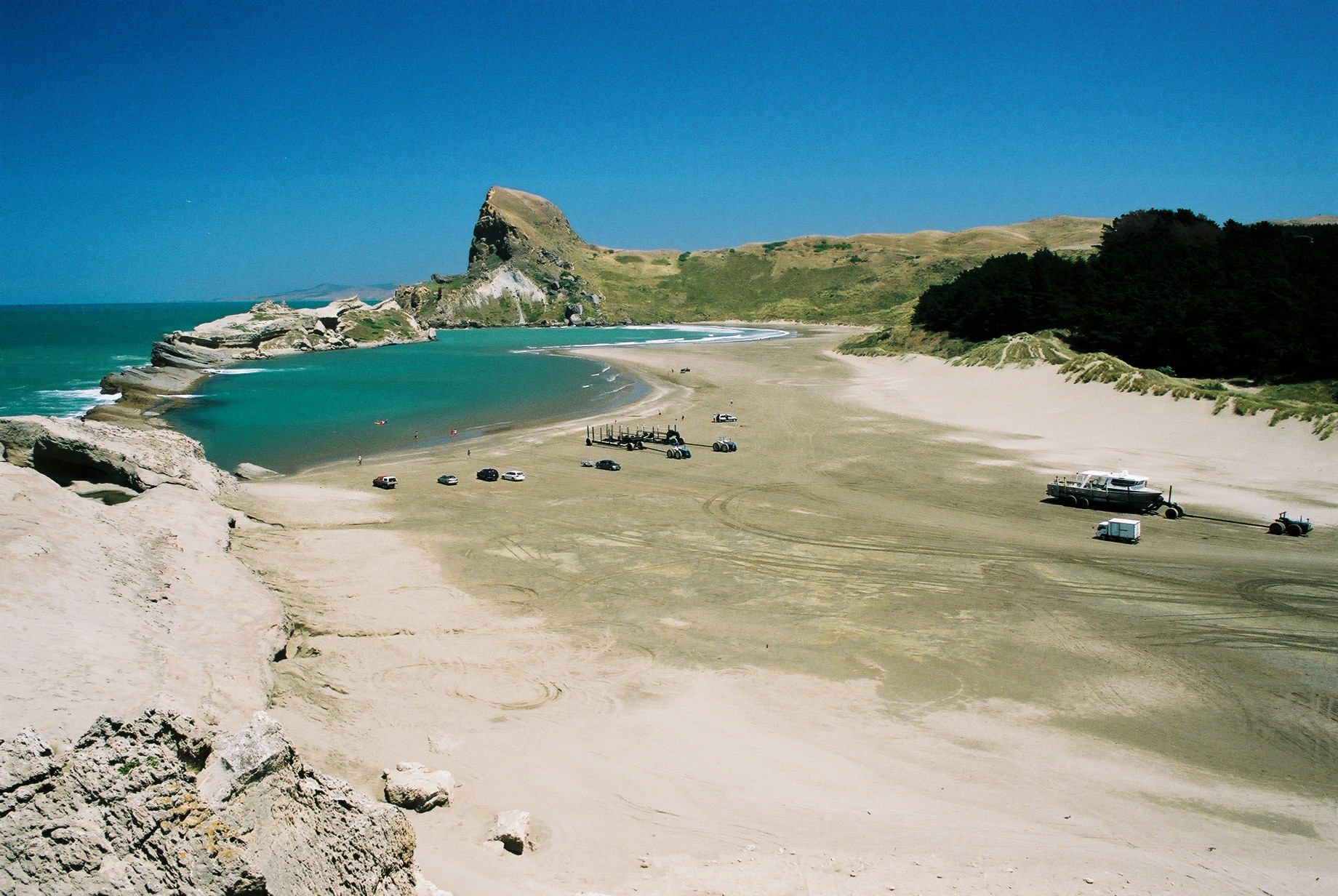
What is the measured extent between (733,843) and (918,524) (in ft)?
71.6

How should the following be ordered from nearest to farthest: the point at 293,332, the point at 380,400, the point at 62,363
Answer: the point at 380,400 < the point at 62,363 < the point at 293,332

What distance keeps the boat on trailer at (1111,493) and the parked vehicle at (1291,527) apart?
3301 mm

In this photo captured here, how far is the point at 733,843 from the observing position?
482 inches

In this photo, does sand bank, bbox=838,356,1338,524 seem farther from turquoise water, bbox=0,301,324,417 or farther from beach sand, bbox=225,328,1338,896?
turquoise water, bbox=0,301,324,417

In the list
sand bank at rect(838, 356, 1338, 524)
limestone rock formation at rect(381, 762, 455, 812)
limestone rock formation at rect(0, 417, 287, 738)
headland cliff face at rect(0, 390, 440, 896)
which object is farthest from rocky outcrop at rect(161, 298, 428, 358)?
limestone rock formation at rect(381, 762, 455, 812)

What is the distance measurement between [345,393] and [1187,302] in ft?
248

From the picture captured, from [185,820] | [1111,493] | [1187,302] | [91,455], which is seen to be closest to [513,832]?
[185,820]

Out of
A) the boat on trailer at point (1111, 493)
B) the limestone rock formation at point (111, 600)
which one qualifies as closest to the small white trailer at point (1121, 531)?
the boat on trailer at point (1111, 493)

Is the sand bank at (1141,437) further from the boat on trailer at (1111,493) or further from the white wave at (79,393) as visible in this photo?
the white wave at (79,393)

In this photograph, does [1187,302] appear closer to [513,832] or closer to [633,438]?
[633,438]

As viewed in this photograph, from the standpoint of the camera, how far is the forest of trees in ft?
173

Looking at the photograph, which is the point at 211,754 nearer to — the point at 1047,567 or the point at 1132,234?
the point at 1047,567

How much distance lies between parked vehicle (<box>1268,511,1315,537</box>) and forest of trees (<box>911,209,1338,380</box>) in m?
26.5

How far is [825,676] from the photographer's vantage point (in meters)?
18.8
